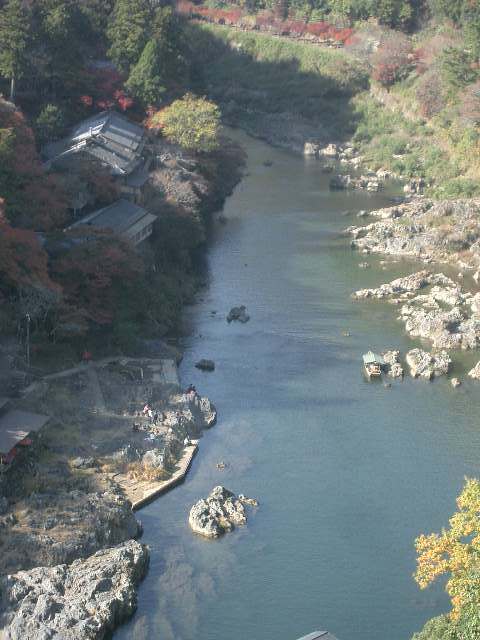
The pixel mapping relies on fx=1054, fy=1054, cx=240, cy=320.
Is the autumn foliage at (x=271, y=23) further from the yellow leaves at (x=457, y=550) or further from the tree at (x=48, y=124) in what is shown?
the yellow leaves at (x=457, y=550)

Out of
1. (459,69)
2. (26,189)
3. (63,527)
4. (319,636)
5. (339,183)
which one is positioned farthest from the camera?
(459,69)

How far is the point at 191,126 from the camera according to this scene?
217ft

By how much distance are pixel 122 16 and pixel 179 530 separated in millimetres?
48325

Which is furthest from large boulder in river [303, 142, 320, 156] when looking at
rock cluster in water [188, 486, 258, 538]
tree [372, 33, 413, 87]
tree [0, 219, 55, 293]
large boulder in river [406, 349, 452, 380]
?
rock cluster in water [188, 486, 258, 538]

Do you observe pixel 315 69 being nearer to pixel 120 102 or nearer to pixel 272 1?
pixel 272 1

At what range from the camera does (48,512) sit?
32562 mm

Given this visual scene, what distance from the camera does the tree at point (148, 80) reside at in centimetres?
Answer: 6919

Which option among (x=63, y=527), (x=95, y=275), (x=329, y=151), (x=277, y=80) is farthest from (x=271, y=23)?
(x=63, y=527)

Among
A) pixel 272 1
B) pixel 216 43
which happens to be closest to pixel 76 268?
pixel 216 43

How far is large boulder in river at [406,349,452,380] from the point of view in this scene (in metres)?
44.9

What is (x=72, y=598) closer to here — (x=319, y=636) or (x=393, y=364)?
(x=319, y=636)

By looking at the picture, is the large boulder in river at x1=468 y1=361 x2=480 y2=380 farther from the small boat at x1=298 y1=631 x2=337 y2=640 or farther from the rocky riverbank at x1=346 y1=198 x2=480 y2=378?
the small boat at x1=298 y1=631 x2=337 y2=640

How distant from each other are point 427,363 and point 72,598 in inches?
846

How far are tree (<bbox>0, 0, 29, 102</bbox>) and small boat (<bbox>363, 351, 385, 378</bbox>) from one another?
2966cm
